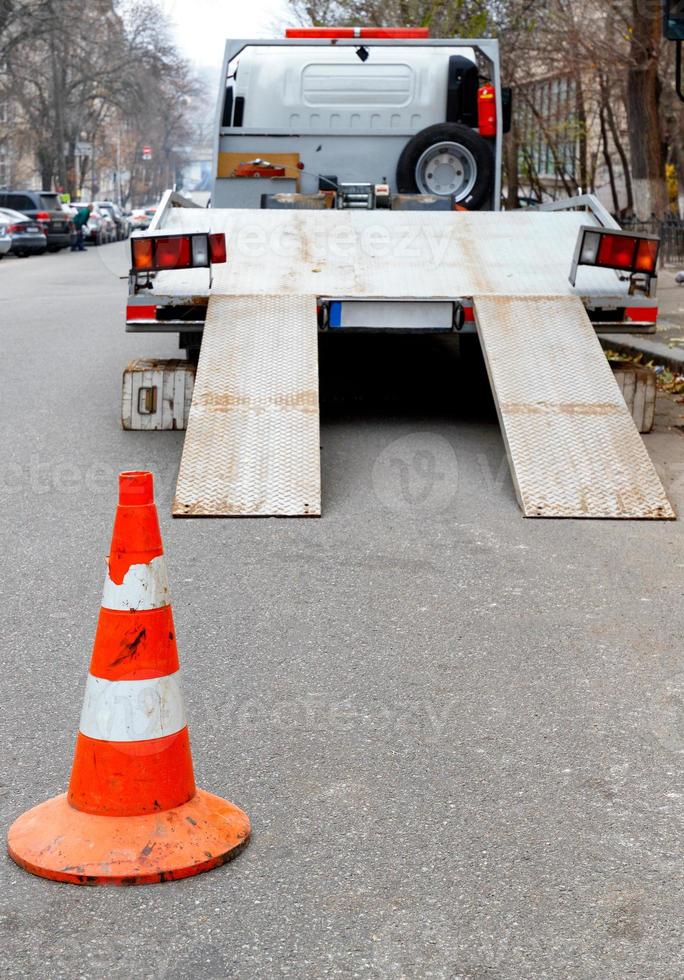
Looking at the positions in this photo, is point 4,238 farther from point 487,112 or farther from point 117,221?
point 487,112

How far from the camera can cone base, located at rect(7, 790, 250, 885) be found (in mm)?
3270

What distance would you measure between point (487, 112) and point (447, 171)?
877mm

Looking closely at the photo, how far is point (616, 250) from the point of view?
844cm

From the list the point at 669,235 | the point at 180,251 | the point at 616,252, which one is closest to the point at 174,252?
the point at 180,251

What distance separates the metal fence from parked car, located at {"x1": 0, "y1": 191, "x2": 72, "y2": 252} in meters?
21.0

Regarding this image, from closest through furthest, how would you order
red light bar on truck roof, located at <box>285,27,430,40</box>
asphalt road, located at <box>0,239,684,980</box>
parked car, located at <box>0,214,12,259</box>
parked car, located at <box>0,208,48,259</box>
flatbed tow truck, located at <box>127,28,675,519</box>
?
asphalt road, located at <box>0,239,684,980</box> < flatbed tow truck, located at <box>127,28,675,519</box> < red light bar on truck roof, located at <box>285,27,430,40</box> < parked car, located at <box>0,214,12,259</box> < parked car, located at <box>0,208,48,259</box>

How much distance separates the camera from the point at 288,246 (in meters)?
9.15

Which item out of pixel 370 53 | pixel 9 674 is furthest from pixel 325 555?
pixel 370 53

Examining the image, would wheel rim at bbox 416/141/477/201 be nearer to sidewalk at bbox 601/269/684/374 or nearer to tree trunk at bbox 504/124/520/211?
sidewalk at bbox 601/269/684/374

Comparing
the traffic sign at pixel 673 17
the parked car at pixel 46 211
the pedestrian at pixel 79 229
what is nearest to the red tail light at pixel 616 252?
the traffic sign at pixel 673 17

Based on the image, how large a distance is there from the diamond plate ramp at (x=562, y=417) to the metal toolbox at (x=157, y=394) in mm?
1957

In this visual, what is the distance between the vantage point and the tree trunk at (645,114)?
72.4 feet

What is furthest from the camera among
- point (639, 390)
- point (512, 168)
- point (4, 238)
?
point (4, 238)

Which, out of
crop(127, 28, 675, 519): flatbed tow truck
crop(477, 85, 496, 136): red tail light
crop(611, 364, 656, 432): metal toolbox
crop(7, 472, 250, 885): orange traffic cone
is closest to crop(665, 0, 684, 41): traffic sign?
crop(127, 28, 675, 519): flatbed tow truck
